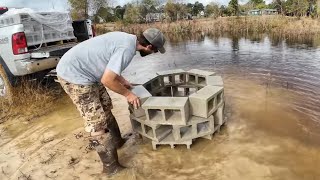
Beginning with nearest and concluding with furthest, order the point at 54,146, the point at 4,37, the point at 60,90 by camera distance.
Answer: the point at 54,146 → the point at 4,37 → the point at 60,90

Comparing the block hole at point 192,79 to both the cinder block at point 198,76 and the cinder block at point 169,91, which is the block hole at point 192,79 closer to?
the cinder block at point 198,76

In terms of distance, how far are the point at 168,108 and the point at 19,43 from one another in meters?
3.79

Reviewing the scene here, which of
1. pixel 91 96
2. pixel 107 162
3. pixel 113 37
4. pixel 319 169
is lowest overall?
pixel 319 169

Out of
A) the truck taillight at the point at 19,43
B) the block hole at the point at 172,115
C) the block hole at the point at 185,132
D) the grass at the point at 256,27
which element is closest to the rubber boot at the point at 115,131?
the block hole at the point at 172,115

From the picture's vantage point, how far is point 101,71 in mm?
2998

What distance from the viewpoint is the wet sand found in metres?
3.27

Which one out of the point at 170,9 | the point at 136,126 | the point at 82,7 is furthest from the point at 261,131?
the point at 82,7

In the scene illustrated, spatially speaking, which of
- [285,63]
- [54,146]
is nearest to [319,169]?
[54,146]

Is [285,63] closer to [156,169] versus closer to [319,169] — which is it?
[319,169]

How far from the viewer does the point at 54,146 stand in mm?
4156

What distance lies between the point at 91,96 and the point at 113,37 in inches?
29.4

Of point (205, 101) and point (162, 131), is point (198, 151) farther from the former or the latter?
point (205, 101)

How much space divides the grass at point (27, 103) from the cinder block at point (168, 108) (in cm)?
294

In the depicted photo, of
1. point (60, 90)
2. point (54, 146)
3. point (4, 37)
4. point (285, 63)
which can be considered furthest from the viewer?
point (285, 63)
